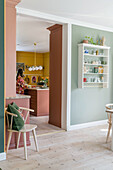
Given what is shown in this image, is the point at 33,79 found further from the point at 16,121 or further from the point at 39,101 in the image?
the point at 16,121

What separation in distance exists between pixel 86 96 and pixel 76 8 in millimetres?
2262

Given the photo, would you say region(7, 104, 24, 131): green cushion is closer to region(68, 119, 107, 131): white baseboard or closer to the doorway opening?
the doorway opening

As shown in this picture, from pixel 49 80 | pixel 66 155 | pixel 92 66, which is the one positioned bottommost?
pixel 66 155

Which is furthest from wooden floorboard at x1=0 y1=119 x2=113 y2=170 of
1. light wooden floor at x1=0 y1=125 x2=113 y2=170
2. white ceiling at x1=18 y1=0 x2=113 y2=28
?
white ceiling at x1=18 y1=0 x2=113 y2=28

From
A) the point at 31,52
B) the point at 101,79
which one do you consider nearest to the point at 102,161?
the point at 101,79

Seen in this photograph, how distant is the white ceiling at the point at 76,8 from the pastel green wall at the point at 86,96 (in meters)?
0.54

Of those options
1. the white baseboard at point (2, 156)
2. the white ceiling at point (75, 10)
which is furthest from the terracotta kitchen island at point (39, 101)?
the white baseboard at point (2, 156)

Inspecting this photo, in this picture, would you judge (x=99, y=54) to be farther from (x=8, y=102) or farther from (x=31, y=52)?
(x=31, y=52)

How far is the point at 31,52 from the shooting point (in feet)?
36.6

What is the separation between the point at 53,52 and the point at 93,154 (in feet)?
9.66

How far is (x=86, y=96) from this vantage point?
535cm

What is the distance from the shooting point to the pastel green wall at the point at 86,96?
509cm

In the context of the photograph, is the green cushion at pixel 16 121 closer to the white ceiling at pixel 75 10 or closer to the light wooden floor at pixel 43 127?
the light wooden floor at pixel 43 127

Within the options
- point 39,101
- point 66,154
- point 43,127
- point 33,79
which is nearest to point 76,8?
point 66,154
